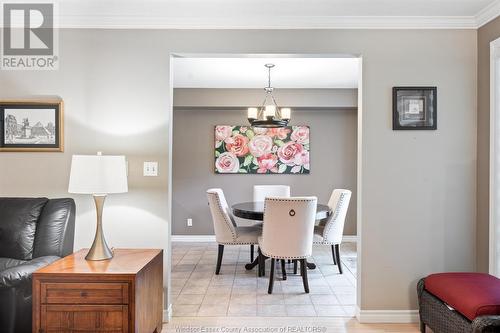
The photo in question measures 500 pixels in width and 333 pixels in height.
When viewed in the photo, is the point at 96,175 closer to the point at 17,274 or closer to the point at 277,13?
the point at 17,274

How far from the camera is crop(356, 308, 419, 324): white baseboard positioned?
2.80m

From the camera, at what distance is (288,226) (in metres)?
3.34

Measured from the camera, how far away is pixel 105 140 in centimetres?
282

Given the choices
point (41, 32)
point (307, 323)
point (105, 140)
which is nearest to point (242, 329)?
point (307, 323)

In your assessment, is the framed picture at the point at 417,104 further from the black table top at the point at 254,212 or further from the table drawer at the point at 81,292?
the table drawer at the point at 81,292

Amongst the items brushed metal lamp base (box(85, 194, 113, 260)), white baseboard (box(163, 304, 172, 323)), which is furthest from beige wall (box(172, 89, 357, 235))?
brushed metal lamp base (box(85, 194, 113, 260))

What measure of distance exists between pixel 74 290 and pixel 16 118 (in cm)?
158

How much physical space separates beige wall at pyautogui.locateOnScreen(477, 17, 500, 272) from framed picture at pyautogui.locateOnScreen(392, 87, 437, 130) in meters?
0.34

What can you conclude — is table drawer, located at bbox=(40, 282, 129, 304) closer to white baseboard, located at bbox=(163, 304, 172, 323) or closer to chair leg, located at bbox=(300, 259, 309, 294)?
white baseboard, located at bbox=(163, 304, 172, 323)

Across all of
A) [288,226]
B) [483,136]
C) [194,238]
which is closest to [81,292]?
[288,226]

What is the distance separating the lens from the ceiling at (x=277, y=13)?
101 inches

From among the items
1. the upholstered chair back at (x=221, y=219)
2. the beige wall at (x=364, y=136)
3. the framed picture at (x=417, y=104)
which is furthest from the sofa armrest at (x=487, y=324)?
the upholstered chair back at (x=221, y=219)

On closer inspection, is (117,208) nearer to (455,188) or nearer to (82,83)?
(82,83)

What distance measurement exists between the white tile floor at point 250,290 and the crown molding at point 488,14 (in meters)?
2.56
